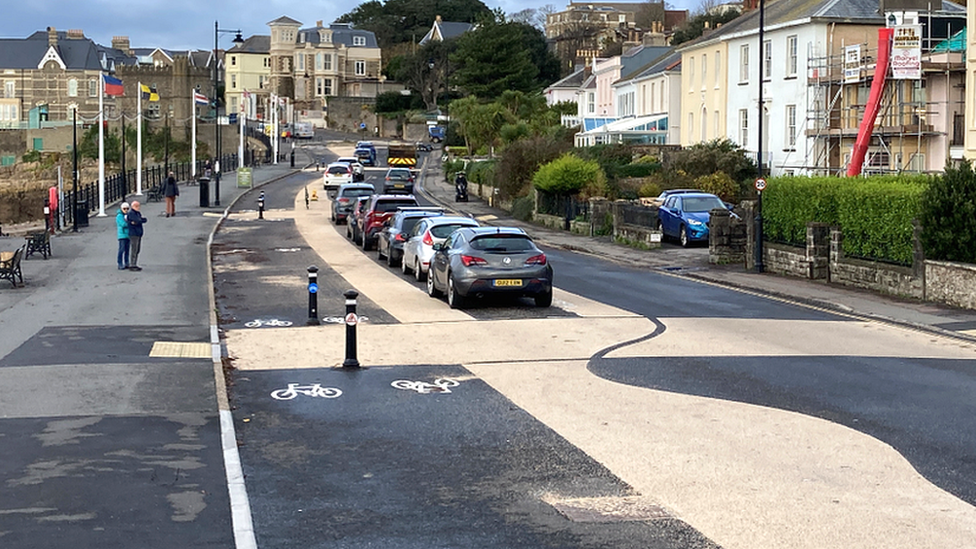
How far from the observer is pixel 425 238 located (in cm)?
2714

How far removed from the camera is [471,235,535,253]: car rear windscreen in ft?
73.0

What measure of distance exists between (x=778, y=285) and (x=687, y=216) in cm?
1081

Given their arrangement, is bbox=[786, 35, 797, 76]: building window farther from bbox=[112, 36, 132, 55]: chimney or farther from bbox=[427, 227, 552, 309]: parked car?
bbox=[112, 36, 132, 55]: chimney

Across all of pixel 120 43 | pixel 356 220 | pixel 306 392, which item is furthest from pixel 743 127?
pixel 120 43

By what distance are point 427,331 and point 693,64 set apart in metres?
47.9

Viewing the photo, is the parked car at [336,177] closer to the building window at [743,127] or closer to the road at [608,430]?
the building window at [743,127]

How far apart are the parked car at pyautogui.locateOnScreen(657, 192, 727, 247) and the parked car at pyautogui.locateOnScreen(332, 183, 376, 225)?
1286cm

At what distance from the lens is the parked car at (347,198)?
4656 cm

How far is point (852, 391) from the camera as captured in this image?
13883mm

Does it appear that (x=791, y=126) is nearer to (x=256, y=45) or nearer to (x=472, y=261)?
(x=472, y=261)

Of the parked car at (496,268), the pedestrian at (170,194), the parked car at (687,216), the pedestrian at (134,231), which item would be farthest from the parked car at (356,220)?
the parked car at (496,268)

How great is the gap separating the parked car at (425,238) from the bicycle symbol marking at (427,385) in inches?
444

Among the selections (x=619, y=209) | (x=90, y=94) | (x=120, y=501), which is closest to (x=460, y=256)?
(x=120, y=501)

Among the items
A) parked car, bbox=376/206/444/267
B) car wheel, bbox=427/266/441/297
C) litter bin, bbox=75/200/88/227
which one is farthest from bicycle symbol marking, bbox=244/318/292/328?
litter bin, bbox=75/200/88/227
